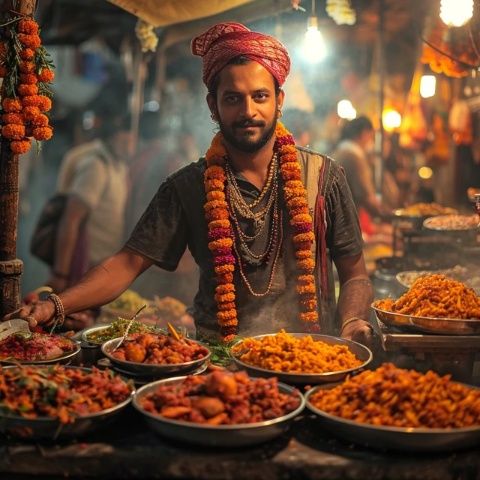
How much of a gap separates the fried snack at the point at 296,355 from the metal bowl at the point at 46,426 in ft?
2.32

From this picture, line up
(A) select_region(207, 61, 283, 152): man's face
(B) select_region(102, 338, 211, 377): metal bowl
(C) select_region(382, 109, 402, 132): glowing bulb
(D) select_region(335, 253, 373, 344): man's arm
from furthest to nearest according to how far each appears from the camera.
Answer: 1. (C) select_region(382, 109, 402, 132): glowing bulb
2. (A) select_region(207, 61, 283, 152): man's face
3. (D) select_region(335, 253, 373, 344): man's arm
4. (B) select_region(102, 338, 211, 377): metal bowl

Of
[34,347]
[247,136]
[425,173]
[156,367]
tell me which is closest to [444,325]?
[156,367]

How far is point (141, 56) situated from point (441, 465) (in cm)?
645

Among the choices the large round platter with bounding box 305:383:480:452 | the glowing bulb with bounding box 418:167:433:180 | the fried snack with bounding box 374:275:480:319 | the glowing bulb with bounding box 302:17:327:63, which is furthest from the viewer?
the glowing bulb with bounding box 418:167:433:180

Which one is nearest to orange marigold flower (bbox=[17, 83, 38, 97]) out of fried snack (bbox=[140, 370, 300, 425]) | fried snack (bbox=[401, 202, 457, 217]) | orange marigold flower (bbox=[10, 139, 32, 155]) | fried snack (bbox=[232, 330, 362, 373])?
orange marigold flower (bbox=[10, 139, 32, 155])

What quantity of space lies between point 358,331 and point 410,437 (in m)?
0.95

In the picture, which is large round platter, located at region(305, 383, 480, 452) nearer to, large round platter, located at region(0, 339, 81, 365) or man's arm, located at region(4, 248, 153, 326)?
large round platter, located at region(0, 339, 81, 365)

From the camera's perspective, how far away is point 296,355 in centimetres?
266

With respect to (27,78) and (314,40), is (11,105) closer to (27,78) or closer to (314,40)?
(27,78)

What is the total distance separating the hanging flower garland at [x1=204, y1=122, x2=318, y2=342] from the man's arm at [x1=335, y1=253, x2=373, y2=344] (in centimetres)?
18

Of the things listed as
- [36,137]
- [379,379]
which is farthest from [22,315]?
[379,379]

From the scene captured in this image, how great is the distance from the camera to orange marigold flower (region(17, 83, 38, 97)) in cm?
343

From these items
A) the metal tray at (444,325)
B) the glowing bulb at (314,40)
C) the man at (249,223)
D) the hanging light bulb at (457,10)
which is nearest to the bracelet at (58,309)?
the man at (249,223)

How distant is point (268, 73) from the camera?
3547 millimetres
